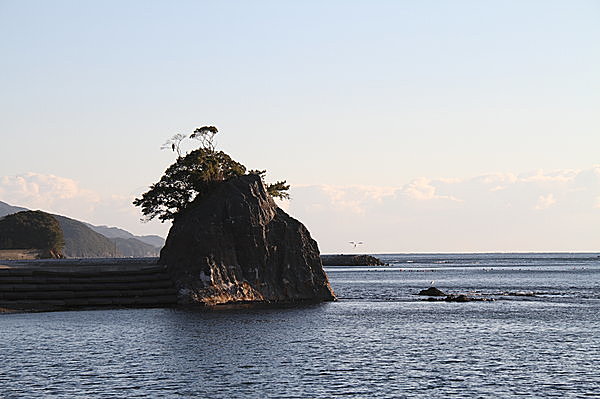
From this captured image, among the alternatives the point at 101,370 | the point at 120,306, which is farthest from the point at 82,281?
the point at 101,370

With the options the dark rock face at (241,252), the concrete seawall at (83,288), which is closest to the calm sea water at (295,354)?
the concrete seawall at (83,288)

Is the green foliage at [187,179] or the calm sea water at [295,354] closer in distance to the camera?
the calm sea water at [295,354]


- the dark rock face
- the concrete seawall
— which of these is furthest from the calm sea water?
the dark rock face

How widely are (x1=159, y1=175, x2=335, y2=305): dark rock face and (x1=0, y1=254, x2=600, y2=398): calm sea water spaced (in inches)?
242

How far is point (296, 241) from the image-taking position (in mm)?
77312

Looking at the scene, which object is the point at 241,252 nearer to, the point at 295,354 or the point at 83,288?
the point at 83,288

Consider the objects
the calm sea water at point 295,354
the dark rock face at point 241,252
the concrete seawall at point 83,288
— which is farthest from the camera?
the dark rock face at point 241,252

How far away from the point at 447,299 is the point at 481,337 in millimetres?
38156

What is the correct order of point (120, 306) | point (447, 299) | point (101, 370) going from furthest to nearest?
point (447, 299), point (120, 306), point (101, 370)

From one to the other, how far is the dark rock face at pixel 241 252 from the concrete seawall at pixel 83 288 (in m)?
1.96

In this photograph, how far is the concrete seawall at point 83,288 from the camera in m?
64.9

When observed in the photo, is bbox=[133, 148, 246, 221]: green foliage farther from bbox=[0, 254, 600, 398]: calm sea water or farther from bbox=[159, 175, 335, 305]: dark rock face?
bbox=[0, 254, 600, 398]: calm sea water

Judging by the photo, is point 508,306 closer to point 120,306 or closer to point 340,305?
point 340,305

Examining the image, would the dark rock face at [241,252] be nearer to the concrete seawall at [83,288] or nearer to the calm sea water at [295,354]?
the concrete seawall at [83,288]
